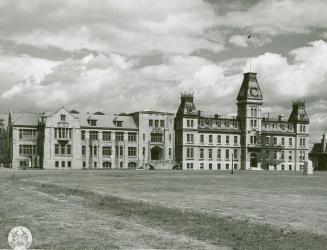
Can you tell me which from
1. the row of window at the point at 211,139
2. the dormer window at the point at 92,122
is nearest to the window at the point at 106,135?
the dormer window at the point at 92,122

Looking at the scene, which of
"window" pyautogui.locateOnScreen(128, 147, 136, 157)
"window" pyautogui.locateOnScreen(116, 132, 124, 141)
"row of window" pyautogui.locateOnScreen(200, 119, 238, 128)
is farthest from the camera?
"row of window" pyautogui.locateOnScreen(200, 119, 238, 128)

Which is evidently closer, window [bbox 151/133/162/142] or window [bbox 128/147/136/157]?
window [bbox 128/147/136/157]

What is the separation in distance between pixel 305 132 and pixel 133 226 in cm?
11859

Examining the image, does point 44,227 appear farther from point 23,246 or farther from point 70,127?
point 70,127

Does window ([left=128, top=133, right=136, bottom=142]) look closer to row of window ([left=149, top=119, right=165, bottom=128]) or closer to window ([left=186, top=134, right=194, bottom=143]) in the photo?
row of window ([left=149, top=119, right=165, bottom=128])

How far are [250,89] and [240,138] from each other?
1113 centimetres

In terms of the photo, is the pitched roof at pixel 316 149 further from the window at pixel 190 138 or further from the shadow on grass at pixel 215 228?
the shadow on grass at pixel 215 228

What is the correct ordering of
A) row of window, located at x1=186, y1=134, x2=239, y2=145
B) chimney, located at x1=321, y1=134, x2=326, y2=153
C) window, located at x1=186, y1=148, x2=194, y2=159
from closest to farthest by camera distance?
window, located at x1=186, y1=148, x2=194, y2=159 < row of window, located at x1=186, y1=134, x2=239, y2=145 < chimney, located at x1=321, y1=134, x2=326, y2=153

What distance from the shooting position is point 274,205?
22844 mm

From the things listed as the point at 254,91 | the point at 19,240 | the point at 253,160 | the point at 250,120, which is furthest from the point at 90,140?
the point at 19,240

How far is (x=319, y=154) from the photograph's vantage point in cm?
14525

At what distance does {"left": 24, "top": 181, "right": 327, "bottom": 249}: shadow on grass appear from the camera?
13586mm

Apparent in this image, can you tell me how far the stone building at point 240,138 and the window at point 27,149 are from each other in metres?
30.5

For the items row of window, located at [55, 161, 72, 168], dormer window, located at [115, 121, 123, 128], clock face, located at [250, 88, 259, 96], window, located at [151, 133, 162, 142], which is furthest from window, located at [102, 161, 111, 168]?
clock face, located at [250, 88, 259, 96]
